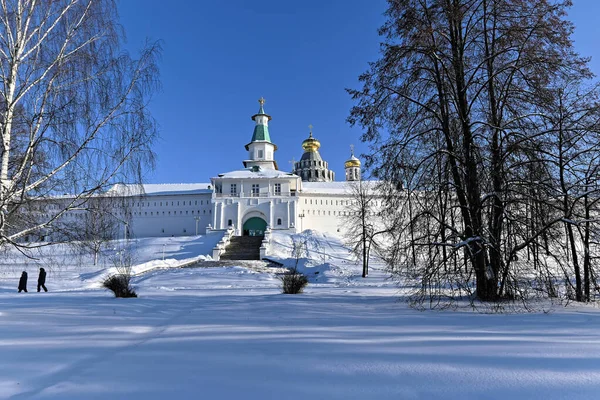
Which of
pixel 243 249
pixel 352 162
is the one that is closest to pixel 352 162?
pixel 352 162

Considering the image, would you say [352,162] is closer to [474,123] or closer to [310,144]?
[310,144]

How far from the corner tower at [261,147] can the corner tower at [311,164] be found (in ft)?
90.6

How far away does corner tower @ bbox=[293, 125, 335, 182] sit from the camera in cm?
9200

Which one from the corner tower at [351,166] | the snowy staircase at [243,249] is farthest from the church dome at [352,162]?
the snowy staircase at [243,249]

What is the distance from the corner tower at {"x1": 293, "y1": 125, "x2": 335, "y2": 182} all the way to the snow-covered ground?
8469cm

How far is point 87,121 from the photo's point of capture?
673 centimetres

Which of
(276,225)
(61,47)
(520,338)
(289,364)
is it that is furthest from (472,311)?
(276,225)

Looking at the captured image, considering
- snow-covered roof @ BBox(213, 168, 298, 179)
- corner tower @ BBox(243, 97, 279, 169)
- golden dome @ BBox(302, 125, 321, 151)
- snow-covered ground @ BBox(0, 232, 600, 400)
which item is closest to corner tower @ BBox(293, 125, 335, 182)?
golden dome @ BBox(302, 125, 321, 151)

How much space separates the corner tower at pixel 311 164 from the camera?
92000 mm

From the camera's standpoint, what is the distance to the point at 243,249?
4081 cm

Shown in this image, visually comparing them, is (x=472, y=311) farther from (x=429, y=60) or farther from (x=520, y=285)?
(x=429, y=60)

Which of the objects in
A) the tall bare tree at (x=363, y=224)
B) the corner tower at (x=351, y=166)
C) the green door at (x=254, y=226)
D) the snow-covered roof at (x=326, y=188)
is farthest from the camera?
the corner tower at (x=351, y=166)

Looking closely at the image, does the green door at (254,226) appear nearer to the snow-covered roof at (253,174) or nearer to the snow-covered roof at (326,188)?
the snow-covered roof at (253,174)

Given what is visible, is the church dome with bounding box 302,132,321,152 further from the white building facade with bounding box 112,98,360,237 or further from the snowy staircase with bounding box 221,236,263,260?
the snowy staircase with bounding box 221,236,263,260
